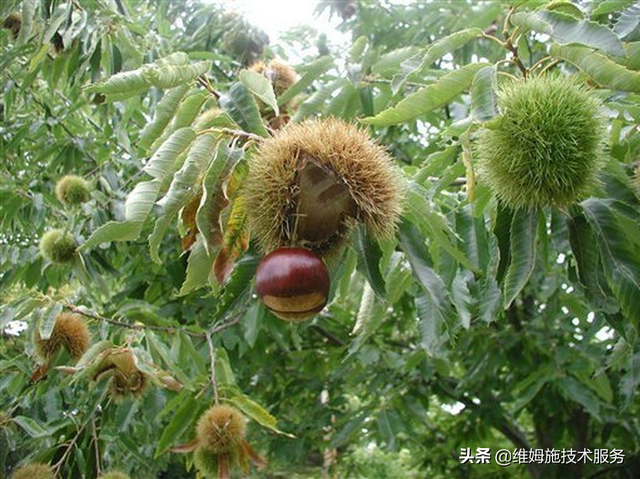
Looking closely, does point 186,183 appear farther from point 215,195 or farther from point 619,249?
point 619,249

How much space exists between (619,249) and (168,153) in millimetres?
998

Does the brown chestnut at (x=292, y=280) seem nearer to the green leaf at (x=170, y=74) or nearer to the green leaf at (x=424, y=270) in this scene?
the green leaf at (x=424, y=270)

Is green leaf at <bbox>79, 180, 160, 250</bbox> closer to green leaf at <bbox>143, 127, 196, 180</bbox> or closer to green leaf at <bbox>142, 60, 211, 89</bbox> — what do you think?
green leaf at <bbox>143, 127, 196, 180</bbox>

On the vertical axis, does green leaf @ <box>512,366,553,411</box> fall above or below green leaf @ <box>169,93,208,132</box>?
below

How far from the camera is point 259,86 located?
4.89 ft

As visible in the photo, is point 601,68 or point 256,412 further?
point 256,412

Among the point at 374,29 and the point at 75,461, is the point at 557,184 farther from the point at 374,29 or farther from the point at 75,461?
the point at 374,29

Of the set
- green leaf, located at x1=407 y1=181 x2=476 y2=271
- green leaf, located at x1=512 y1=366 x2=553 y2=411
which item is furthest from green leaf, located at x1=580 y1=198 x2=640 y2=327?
green leaf, located at x1=512 y1=366 x2=553 y2=411

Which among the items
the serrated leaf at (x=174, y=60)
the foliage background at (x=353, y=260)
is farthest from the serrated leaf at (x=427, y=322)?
the serrated leaf at (x=174, y=60)

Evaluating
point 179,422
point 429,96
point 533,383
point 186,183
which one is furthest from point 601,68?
point 533,383

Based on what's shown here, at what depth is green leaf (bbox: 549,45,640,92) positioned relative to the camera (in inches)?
46.0

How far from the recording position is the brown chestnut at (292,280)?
47.6 inches

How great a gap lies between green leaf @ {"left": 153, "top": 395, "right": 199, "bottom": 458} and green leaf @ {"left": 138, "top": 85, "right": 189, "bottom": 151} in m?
0.93

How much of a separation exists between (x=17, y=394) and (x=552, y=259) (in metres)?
2.77
